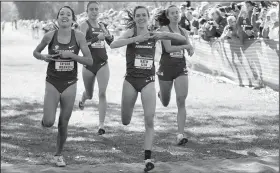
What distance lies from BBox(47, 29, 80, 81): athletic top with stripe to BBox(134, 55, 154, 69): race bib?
0.65m

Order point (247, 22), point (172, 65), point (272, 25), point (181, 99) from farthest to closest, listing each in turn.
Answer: point (247, 22), point (272, 25), point (181, 99), point (172, 65)

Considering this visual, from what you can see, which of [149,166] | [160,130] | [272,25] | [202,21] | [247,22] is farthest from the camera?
[202,21]

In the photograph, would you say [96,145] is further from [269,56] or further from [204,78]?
[204,78]

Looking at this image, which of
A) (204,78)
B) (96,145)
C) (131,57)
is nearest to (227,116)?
(96,145)

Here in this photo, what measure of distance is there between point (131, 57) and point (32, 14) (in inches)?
2320

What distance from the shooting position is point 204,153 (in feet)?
24.7

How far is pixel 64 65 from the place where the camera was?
645cm

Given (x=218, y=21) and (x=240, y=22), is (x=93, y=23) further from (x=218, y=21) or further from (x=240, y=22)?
(x=218, y=21)

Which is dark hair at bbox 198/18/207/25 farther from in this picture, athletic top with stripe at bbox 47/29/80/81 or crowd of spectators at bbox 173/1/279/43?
athletic top with stripe at bbox 47/29/80/81

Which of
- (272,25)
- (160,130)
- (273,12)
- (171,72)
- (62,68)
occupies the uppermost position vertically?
(273,12)

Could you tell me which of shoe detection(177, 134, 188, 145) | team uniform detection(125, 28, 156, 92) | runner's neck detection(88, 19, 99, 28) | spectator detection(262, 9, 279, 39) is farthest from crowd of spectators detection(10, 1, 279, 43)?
team uniform detection(125, 28, 156, 92)

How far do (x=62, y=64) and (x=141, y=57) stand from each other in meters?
0.86

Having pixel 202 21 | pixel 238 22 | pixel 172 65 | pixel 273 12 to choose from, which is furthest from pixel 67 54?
→ pixel 202 21

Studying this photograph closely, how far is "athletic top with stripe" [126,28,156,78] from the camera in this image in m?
6.65
